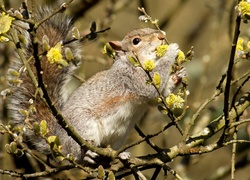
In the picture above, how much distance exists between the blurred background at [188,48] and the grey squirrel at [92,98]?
26 centimetres

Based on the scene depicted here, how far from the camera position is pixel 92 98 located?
269 centimetres

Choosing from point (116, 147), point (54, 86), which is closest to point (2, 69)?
point (54, 86)

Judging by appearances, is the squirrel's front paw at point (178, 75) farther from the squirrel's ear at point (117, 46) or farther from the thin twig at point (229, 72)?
the squirrel's ear at point (117, 46)

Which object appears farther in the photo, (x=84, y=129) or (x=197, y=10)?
(x=197, y=10)

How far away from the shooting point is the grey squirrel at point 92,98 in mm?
2557

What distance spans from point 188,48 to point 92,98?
5.84 feet

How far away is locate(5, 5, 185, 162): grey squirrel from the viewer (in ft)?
8.39

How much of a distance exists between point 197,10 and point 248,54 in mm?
3786

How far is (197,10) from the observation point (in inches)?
219

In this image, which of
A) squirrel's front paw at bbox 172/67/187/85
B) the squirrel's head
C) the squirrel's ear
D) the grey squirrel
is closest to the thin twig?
squirrel's front paw at bbox 172/67/187/85

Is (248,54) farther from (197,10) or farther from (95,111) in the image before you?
(197,10)

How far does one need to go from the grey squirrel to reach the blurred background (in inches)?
10.3

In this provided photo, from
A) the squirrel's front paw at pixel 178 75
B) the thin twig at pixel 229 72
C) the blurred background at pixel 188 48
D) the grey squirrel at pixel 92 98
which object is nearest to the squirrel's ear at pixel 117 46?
the grey squirrel at pixel 92 98

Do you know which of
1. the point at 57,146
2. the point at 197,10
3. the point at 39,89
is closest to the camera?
the point at 39,89
